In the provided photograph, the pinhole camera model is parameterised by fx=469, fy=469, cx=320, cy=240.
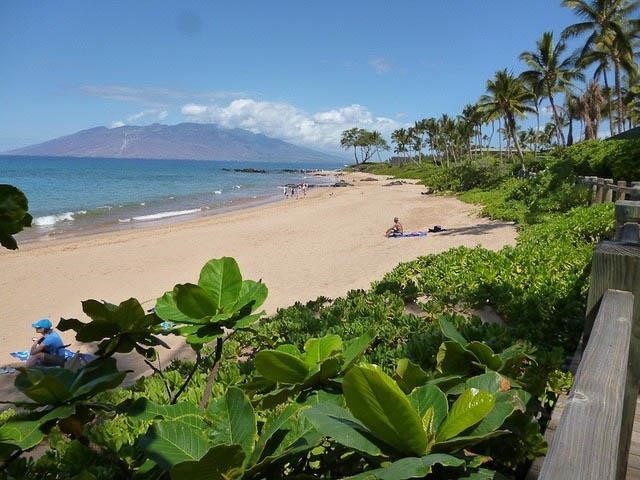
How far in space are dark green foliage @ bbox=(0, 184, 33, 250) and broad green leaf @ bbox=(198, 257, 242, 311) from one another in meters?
0.46

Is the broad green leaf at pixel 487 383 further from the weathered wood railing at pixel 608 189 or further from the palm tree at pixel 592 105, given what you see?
the palm tree at pixel 592 105

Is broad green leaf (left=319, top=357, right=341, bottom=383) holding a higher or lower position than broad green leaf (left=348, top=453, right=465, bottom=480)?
higher

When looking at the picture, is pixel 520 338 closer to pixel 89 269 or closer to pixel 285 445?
pixel 285 445

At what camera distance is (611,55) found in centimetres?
2838

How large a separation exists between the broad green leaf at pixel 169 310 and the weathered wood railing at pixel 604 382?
0.88 metres

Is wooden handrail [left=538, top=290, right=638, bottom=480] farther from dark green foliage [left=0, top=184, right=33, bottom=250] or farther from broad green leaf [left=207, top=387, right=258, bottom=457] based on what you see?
dark green foliage [left=0, top=184, right=33, bottom=250]

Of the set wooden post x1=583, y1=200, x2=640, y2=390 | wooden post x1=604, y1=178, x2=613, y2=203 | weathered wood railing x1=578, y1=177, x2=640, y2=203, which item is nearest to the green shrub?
weathered wood railing x1=578, y1=177, x2=640, y2=203

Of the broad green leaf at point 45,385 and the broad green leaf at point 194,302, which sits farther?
the broad green leaf at point 194,302

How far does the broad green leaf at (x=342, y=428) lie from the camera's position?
34.1 inches

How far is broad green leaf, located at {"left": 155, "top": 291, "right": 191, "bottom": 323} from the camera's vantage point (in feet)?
3.97

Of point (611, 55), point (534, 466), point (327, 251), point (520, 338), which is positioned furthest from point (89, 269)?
point (611, 55)

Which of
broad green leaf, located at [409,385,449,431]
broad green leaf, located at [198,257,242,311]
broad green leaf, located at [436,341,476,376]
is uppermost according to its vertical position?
broad green leaf, located at [198,257,242,311]

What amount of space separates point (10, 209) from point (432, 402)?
0.93 meters

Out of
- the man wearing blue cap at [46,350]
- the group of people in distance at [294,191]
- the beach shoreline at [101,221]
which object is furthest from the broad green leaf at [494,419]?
the group of people in distance at [294,191]
